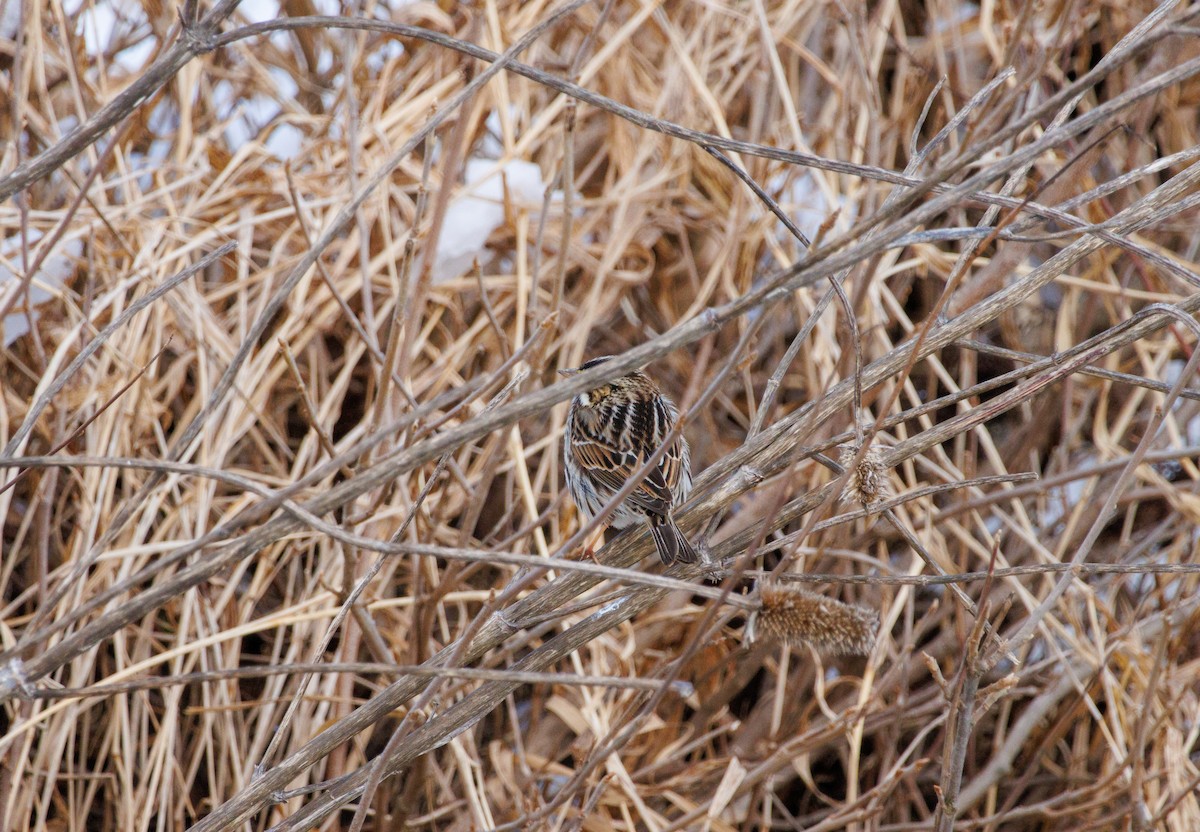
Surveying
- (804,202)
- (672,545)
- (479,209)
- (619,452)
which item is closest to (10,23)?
(479,209)

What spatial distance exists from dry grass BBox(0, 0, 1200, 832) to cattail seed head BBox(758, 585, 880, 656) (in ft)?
0.49

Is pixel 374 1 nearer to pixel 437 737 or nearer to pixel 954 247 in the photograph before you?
pixel 954 247

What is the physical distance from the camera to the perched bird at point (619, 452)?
319 centimetres

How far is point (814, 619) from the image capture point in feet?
Result: 6.08

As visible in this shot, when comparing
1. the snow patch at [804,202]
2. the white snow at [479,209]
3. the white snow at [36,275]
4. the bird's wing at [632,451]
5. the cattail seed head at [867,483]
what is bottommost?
the bird's wing at [632,451]

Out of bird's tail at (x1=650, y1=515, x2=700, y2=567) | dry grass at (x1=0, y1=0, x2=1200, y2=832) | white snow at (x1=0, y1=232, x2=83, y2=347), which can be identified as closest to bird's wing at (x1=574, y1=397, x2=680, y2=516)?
dry grass at (x1=0, y1=0, x2=1200, y2=832)

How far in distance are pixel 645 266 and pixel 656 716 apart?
1632 mm

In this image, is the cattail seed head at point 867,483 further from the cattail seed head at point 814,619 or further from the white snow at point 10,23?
the white snow at point 10,23

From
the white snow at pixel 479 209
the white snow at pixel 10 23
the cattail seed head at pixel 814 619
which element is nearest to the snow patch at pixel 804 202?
the white snow at pixel 479 209

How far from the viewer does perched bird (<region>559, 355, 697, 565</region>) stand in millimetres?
3189

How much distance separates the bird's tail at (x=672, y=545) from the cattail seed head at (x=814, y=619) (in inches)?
24.2

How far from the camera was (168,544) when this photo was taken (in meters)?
2.96

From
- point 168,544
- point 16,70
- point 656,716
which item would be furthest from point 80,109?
point 656,716

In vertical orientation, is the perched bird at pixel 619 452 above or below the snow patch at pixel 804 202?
below
